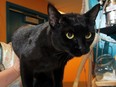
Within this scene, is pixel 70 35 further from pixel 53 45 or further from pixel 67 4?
pixel 67 4

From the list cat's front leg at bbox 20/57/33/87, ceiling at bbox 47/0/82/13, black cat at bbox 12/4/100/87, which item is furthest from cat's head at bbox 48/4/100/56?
ceiling at bbox 47/0/82/13

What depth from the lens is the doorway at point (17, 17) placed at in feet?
9.73

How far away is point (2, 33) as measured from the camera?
2830mm

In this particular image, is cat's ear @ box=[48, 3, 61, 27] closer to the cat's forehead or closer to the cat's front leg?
the cat's forehead

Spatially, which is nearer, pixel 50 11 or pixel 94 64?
pixel 50 11

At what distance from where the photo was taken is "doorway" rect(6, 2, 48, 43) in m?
2.96

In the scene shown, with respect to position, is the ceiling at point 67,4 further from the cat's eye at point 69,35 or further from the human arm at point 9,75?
the cat's eye at point 69,35

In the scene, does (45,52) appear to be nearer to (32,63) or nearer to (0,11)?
(32,63)

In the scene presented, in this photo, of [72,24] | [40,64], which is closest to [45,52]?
[40,64]

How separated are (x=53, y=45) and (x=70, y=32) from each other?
9 cm

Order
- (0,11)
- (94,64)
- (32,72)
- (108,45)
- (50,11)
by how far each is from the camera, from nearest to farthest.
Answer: (50,11) < (32,72) < (94,64) < (108,45) < (0,11)

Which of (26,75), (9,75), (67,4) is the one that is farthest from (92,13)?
(67,4)

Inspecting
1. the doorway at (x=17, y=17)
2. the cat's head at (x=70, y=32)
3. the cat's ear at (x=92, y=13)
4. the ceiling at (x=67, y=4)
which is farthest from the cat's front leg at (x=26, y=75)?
the ceiling at (x=67, y=4)

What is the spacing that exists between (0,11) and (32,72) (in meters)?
2.19
